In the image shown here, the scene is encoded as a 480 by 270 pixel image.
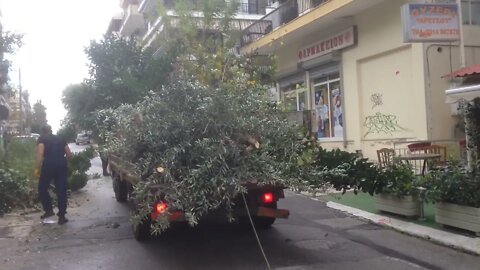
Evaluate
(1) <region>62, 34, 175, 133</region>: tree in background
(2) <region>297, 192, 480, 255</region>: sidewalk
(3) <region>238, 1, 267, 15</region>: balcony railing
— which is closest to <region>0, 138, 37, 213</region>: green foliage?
(1) <region>62, 34, 175, 133</region>: tree in background

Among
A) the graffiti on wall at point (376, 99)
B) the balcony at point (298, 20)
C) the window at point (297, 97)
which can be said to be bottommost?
the graffiti on wall at point (376, 99)

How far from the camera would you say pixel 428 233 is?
708 centimetres

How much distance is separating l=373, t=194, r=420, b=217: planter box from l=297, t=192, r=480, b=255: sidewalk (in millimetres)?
141

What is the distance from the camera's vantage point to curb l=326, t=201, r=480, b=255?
639 centimetres

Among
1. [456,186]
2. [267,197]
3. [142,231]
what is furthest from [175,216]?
[456,186]

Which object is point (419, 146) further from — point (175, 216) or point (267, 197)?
point (175, 216)

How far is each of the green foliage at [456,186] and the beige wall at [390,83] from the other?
5024 mm

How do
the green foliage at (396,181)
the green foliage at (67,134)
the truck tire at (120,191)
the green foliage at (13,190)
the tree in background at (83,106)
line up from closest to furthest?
the green foliage at (396,181)
the green foliage at (67,134)
the green foliage at (13,190)
the truck tire at (120,191)
the tree in background at (83,106)

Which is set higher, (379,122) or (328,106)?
(328,106)

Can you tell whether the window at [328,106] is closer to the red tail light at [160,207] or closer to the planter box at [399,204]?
the planter box at [399,204]

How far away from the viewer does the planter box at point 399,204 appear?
Answer: 7.92 metres

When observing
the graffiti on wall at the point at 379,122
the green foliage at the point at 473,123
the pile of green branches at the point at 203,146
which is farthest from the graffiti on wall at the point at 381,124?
the pile of green branches at the point at 203,146

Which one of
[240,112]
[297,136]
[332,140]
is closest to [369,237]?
[297,136]

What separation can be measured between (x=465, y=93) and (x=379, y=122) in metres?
6.26
